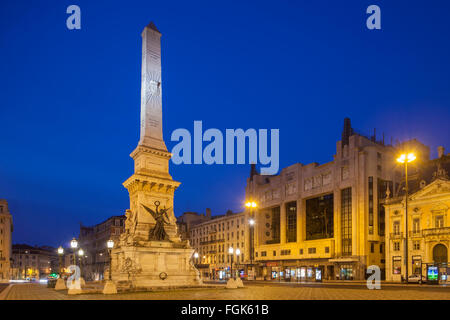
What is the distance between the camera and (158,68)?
40.8 m

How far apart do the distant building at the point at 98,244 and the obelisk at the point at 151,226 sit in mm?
72329

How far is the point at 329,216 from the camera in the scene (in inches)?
3049

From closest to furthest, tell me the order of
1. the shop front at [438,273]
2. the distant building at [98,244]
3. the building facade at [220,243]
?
the shop front at [438,273] → the building facade at [220,243] → the distant building at [98,244]

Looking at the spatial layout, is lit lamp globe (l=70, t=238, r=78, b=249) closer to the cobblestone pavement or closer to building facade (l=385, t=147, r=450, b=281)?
the cobblestone pavement

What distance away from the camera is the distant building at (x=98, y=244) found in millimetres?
112750

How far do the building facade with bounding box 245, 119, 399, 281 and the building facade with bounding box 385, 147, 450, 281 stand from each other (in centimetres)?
663

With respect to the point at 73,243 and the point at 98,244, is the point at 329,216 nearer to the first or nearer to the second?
the point at 73,243

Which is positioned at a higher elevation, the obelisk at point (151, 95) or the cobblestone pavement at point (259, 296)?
the obelisk at point (151, 95)

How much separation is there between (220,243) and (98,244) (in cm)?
4260

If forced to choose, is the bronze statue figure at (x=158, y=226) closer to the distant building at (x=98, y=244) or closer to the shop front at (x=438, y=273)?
the shop front at (x=438, y=273)

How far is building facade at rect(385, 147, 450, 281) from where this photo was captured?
55125 millimetres

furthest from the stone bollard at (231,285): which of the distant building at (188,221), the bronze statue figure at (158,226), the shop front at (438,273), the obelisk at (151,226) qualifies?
the distant building at (188,221)
